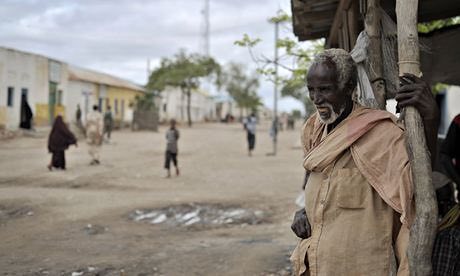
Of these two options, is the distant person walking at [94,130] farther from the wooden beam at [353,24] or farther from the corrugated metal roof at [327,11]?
the wooden beam at [353,24]

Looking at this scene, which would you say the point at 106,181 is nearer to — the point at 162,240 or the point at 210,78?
the point at 162,240

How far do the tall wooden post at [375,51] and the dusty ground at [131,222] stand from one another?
9.10 ft

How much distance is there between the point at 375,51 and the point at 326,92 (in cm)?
69

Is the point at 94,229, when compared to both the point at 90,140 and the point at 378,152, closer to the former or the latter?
the point at 378,152

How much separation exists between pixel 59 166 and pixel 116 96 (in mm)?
28446

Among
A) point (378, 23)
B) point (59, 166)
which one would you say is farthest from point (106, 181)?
point (378, 23)

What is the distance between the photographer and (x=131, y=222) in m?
7.29

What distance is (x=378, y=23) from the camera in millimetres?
2734

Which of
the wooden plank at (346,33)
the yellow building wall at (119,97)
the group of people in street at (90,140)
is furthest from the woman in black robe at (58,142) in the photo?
the yellow building wall at (119,97)

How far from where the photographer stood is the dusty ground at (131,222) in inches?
204

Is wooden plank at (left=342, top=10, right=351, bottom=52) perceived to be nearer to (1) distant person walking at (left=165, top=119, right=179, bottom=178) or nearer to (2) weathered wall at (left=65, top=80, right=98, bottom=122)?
(1) distant person walking at (left=165, top=119, right=179, bottom=178)

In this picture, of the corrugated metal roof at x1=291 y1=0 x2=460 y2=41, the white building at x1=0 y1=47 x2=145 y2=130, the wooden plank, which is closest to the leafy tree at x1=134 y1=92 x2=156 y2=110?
Result: the white building at x1=0 y1=47 x2=145 y2=130

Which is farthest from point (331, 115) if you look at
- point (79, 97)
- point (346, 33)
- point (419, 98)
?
point (79, 97)

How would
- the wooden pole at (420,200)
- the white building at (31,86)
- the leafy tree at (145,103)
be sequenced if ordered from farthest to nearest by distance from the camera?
the leafy tree at (145,103), the white building at (31,86), the wooden pole at (420,200)
